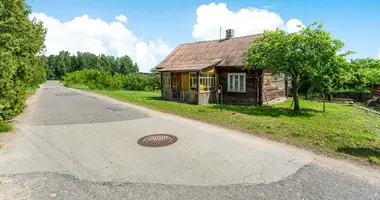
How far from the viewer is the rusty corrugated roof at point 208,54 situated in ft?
53.5

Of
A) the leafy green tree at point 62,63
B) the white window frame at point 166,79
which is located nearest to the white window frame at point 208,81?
the white window frame at point 166,79

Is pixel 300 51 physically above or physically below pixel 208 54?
below

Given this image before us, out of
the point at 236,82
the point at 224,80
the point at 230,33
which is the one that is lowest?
the point at 236,82

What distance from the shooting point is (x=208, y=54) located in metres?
19.2

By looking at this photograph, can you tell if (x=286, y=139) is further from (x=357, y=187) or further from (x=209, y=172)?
(x=209, y=172)

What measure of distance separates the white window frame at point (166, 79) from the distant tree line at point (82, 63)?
248 ft

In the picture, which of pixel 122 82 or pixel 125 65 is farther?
pixel 125 65

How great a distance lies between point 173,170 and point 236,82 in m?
12.6

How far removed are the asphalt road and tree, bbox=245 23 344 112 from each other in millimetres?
6455

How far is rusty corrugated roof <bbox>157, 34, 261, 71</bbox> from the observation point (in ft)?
53.5

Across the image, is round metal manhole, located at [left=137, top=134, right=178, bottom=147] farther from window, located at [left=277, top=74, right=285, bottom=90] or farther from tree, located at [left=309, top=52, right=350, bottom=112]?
window, located at [left=277, top=74, right=285, bottom=90]

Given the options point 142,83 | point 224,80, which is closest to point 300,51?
point 224,80

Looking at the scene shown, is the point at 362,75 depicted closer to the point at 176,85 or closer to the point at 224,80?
the point at 224,80

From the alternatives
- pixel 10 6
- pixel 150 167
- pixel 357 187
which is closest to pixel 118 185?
pixel 150 167
